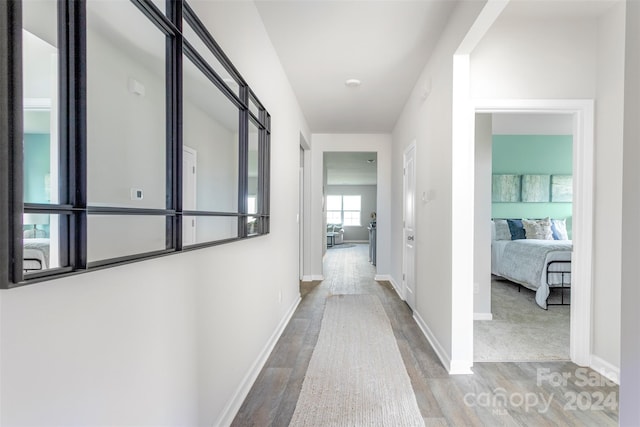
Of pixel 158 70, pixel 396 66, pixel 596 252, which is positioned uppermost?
pixel 396 66

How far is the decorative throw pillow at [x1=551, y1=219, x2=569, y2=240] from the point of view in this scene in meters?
5.43

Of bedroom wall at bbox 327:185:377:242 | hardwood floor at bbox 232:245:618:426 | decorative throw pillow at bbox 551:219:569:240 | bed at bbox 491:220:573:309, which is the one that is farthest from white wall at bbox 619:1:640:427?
bedroom wall at bbox 327:185:377:242

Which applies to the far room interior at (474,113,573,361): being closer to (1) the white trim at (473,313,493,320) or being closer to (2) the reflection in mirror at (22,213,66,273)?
(1) the white trim at (473,313,493,320)

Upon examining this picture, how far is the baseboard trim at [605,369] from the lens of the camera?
2.15m

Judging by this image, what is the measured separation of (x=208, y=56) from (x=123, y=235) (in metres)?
0.91

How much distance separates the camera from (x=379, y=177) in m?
5.54

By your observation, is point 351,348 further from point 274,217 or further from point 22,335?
point 22,335

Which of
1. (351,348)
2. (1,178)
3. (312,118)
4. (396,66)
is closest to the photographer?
(1,178)

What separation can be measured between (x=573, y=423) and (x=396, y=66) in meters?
2.90

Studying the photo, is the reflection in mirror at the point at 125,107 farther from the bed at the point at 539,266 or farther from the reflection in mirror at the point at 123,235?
the bed at the point at 539,266

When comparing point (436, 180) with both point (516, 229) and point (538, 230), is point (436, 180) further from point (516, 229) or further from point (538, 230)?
point (538, 230)

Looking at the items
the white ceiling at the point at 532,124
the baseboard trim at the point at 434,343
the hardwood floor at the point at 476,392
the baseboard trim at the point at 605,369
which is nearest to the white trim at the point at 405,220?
the baseboard trim at the point at 434,343

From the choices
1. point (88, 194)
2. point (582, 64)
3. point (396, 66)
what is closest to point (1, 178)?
point (88, 194)

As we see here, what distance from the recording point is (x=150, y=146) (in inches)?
38.3
